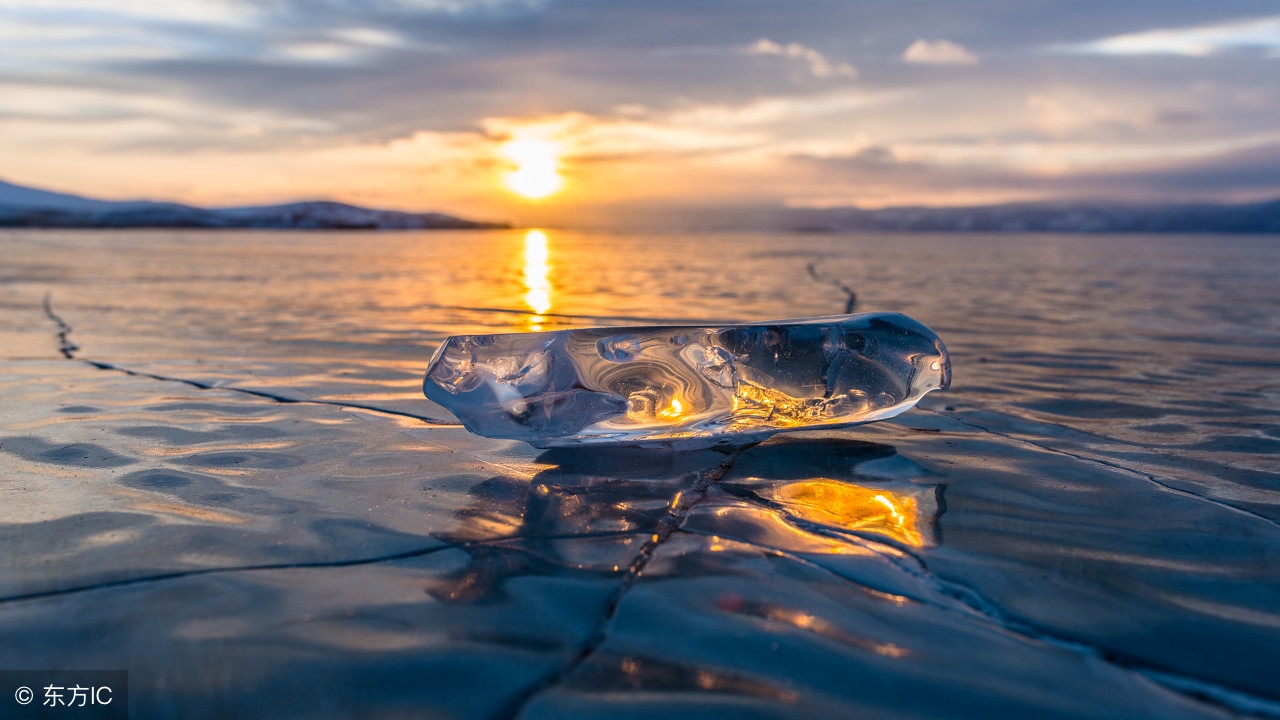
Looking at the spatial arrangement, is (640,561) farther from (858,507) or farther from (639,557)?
(858,507)

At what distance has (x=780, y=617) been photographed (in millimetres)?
1442

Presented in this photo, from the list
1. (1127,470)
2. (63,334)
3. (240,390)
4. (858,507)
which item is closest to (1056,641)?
(858,507)

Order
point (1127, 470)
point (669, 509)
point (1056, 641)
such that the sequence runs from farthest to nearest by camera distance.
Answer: point (1127, 470), point (669, 509), point (1056, 641)

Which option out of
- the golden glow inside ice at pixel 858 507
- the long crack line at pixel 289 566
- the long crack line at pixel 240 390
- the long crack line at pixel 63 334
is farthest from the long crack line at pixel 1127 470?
the long crack line at pixel 63 334

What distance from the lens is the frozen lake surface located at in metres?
1.25

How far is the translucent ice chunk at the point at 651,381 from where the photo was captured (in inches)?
105

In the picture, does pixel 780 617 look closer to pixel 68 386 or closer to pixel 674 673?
pixel 674 673

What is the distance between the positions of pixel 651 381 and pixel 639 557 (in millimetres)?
1048

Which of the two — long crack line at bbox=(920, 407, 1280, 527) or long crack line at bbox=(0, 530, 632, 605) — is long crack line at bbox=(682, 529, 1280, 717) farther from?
long crack line at bbox=(920, 407, 1280, 527)

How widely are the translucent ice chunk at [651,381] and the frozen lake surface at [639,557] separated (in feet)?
0.38

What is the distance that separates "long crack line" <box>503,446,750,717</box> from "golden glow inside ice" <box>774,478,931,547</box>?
231 millimetres

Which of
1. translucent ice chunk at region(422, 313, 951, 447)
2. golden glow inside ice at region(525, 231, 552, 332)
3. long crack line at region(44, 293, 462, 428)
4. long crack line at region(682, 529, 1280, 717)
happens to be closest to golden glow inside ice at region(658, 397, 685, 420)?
translucent ice chunk at region(422, 313, 951, 447)

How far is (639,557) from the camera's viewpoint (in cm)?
171

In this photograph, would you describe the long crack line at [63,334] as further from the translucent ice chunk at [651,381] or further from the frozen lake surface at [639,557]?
the translucent ice chunk at [651,381]
